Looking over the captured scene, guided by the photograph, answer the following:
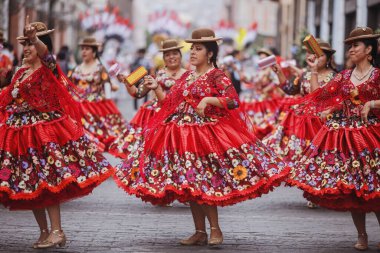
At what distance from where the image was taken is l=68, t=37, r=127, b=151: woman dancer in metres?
14.8

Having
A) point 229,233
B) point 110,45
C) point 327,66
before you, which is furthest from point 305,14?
point 229,233

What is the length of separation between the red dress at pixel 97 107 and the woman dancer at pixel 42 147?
5854 mm

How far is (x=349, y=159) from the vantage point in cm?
891

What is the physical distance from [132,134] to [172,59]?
170cm

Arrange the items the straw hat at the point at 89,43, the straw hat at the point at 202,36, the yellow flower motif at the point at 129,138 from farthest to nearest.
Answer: the straw hat at the point at 89,43 < the yellow flower motif at the point at 129,138 < the straw hat at the point at 202,36

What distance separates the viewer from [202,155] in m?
8.79

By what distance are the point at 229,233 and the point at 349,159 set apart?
1.62 metres

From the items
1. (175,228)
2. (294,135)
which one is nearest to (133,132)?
(294,135)

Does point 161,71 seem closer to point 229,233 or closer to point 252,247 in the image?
point 229,233

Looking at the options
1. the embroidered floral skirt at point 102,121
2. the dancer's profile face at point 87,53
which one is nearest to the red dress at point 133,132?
the embroidered floral skirt at point 102,121

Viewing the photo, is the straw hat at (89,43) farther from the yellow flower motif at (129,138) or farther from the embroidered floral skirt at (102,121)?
the yellow flower motif at (129,138)

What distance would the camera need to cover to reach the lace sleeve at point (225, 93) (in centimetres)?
883

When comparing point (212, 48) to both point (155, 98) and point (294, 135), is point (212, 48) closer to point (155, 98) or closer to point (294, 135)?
point (294, 135)

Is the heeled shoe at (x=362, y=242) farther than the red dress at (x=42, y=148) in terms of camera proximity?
Yes
